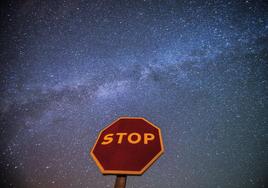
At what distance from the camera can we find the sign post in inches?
47.5

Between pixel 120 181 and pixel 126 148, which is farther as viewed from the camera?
pixel 126 148

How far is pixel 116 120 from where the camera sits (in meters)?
1.72

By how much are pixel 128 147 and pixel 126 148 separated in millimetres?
19

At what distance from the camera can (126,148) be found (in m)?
1.37

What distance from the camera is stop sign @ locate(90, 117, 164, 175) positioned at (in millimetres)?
1228

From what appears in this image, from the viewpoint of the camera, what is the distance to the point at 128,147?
1379 mm

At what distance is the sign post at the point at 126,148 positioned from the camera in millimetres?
1207

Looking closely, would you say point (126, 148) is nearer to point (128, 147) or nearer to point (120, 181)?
point (128, 147)

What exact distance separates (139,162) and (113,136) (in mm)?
380

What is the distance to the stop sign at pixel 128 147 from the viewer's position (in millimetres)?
1228

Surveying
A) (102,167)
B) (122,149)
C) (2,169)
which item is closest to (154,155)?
(122,149)

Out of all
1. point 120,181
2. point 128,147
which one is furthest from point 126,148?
point 120,181

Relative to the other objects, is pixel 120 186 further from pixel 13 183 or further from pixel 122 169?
pixel 13 183

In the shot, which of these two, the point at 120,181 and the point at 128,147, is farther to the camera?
the point at 128,147
